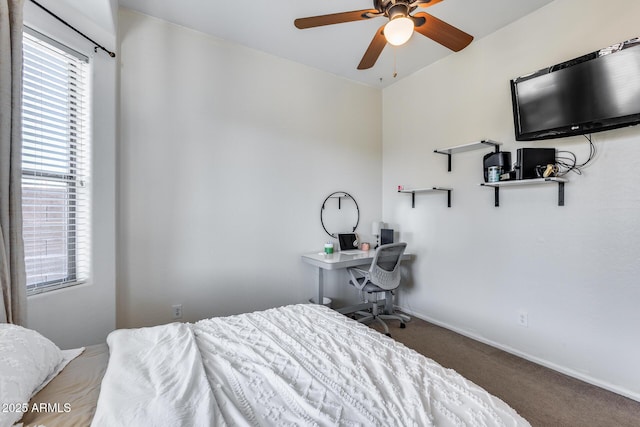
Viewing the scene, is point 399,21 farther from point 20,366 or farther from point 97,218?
point 97,218

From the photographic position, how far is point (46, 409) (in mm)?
888

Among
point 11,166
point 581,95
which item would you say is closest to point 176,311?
point 11,166

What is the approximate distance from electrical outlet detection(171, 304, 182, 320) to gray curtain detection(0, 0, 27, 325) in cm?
111

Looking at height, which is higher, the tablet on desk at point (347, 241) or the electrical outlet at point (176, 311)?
the tablet on desk at point (347, 241)

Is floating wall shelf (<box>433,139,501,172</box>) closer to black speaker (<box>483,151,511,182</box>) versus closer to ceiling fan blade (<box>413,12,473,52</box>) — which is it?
black speaker (<box>483,151,511,182</box>)

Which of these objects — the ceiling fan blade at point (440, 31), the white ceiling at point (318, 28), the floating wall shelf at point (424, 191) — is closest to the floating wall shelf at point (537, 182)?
the floating wall shelf at point (424, 191)

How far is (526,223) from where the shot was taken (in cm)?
242

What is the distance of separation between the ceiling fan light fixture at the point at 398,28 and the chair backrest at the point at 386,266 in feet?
5.80

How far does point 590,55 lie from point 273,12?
7.76 feet

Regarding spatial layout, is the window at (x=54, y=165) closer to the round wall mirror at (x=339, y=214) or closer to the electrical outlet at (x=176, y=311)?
the electrical outlet at (x=176, y=311)

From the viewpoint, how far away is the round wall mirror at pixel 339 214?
3416 mm

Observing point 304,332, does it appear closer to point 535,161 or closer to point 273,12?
point 535,161

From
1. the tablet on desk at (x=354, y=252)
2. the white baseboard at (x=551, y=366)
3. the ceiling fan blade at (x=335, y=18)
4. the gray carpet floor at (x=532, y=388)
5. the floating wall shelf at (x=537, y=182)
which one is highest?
the ceiling fan blade at (x=335, y=18)

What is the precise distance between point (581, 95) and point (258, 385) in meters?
2.69
